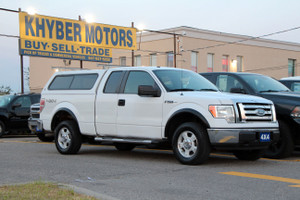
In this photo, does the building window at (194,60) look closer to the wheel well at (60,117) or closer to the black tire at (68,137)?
the wheel well at (60,117)

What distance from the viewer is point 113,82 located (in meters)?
10.0

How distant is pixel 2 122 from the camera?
19188 millimetres

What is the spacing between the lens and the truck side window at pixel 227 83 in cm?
1057

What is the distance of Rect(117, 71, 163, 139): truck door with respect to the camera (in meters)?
8.95

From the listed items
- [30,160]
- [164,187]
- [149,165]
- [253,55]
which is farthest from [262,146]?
[253,55]

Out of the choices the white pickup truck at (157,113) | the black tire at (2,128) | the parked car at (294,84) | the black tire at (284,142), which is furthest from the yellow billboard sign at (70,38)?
the black tire at (284,142)

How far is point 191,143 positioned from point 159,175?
121 cm

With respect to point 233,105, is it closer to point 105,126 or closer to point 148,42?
point 105,126

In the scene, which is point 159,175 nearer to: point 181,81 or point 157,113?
point 157,113

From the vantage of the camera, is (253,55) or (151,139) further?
(253,55)

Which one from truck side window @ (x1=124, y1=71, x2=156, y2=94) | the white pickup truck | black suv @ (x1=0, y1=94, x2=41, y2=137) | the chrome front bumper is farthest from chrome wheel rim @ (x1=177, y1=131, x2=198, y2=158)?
black suv @ (x1=0, y1=94, x2=41, y2=137)

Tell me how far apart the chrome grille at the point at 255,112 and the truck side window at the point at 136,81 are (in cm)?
198

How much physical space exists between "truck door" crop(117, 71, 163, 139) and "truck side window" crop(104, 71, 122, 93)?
0.78 ft

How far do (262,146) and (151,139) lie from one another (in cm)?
209
